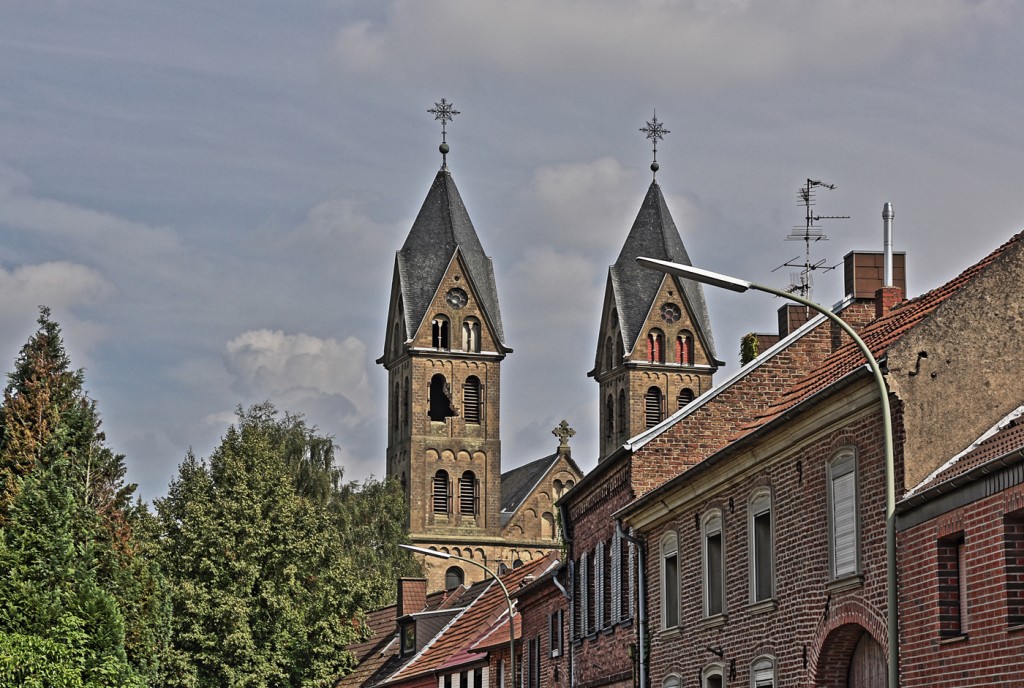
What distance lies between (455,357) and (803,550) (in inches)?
3806

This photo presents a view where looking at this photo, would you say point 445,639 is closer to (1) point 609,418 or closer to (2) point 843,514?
(2) point 843,514

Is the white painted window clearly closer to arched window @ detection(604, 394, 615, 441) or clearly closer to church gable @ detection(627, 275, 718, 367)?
church gable @ detection(627, 275, 718, 367)

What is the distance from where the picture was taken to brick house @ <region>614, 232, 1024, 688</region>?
19312mm

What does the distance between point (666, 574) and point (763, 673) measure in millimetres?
5292

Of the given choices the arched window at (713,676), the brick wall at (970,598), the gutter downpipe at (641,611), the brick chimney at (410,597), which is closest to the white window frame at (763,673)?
the arched window at (713,676)

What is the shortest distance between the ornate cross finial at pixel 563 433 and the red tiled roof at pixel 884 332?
9391 centimetres

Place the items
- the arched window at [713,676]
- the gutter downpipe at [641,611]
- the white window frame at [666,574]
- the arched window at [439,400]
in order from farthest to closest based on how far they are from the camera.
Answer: the arched window at [439,400] → the gutter downpipe at [641,611] → the white window frame at [666,574] → the arched window at [713,676]

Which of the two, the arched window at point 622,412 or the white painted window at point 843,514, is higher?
the arched window at point 622,412

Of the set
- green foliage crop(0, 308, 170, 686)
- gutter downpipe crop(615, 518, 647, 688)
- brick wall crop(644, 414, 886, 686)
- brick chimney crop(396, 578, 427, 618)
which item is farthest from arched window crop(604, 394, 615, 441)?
brick wall crop(644, 414, 886, 686)

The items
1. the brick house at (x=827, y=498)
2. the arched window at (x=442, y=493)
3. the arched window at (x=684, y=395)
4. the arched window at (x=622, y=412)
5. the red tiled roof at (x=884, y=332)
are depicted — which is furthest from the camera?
the arched window at (x=684, y=395)

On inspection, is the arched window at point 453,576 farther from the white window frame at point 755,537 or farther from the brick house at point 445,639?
the white window frame at point 755,537

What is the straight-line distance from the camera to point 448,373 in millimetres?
118312

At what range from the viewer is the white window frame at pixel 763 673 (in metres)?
23.1

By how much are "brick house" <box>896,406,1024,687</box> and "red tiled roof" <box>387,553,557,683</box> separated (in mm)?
30756
